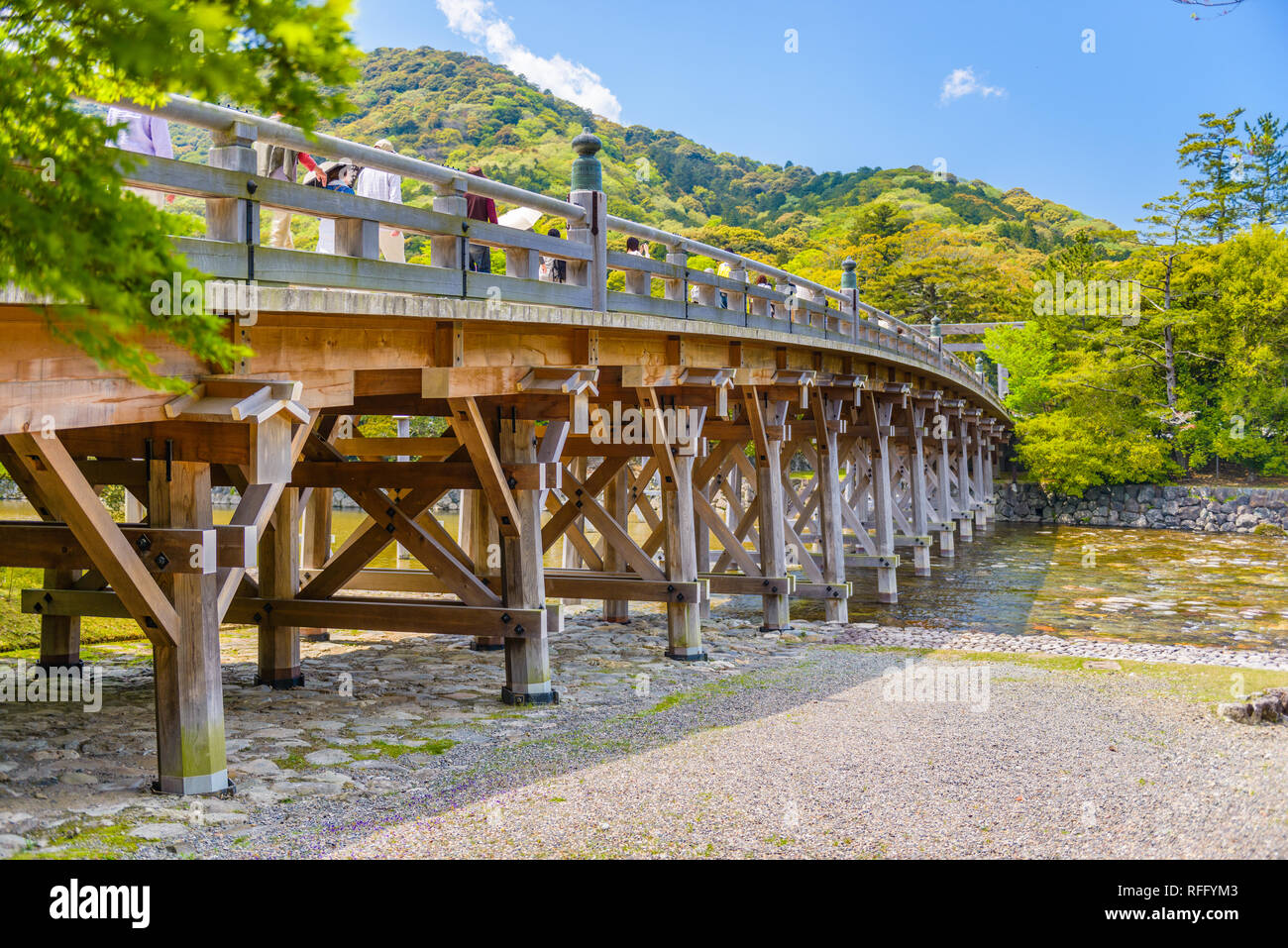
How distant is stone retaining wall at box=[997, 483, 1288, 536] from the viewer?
1316 inches

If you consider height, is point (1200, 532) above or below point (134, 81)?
below

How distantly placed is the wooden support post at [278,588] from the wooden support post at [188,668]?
310 centimetres

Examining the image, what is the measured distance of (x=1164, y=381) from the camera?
3866 centimetres

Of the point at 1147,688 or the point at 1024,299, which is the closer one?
the point at 1147,688

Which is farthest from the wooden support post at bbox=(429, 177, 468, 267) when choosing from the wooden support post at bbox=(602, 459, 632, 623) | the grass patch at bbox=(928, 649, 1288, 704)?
the grass patch at bbox=(928, 649, 1288, 704)

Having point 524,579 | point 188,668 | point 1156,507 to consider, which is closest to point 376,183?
point 524,579

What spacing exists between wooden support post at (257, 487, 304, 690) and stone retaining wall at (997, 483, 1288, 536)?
31746mm

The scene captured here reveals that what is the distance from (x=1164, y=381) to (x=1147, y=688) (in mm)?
33428

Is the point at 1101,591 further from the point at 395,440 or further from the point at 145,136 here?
the point at 145,136

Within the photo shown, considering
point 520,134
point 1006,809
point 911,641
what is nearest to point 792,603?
point 911,641

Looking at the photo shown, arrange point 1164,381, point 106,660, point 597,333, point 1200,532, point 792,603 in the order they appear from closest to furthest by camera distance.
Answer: point 597,333
point 106,660
point 792,603
point 1200,532
point 1164,381

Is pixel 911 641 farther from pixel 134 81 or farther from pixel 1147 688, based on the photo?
pixel 134 81

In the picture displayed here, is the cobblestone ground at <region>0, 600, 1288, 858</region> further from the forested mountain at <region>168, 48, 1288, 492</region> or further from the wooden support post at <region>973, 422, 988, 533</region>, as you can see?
the wooden support post at <region>973, 422, 988, 533</region>

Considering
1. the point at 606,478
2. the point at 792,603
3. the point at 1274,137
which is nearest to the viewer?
the point at 606,478
